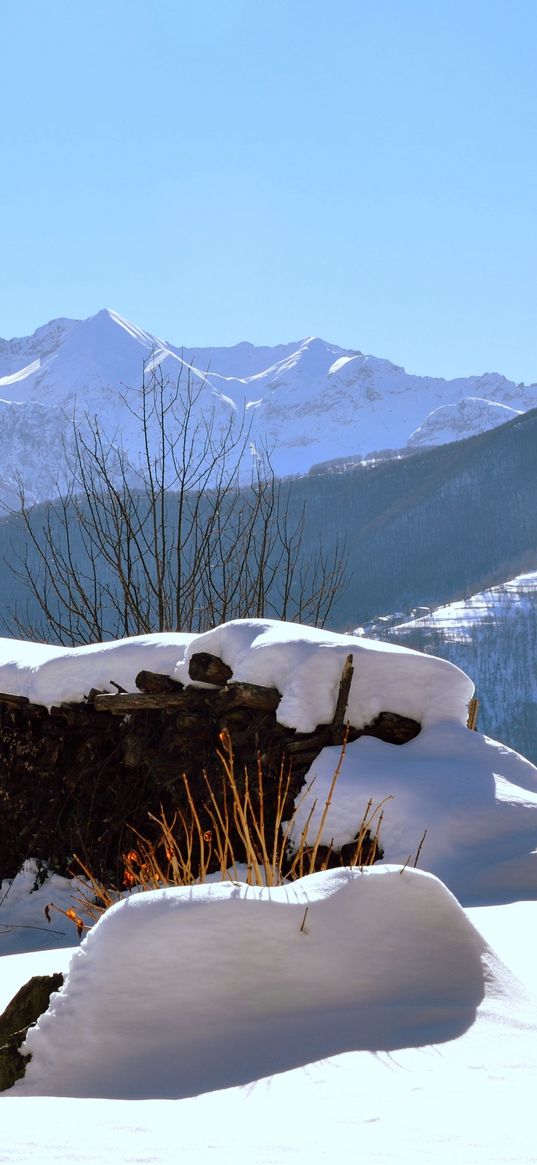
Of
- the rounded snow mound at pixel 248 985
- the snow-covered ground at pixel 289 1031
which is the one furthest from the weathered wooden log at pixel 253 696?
the rounded snow mound at pixel 248 985

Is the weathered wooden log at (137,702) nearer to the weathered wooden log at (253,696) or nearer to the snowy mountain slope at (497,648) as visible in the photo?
the weathered wooden log at (253,696)

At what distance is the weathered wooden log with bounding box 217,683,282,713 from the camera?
5312mm

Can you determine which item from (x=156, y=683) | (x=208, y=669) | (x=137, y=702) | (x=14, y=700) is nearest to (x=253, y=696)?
(x=208, y=669)

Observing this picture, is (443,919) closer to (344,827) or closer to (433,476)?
(344,827)

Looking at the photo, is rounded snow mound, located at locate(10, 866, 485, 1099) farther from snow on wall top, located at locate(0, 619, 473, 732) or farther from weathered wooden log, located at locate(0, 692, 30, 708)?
weathered wooden log, located at locate(0, 692, 30, 708)

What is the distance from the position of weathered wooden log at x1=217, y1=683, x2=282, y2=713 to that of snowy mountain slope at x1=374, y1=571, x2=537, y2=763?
154 feet

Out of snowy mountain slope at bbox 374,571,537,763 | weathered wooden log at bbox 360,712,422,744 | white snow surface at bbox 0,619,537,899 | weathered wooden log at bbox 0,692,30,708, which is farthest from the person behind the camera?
snowy mountain slope at bbox 374,571,537,763

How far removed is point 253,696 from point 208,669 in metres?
0.33

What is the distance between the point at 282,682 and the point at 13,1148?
3.54 meters

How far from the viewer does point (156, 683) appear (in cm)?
576

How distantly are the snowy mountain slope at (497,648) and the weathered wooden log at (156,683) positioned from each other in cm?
4657

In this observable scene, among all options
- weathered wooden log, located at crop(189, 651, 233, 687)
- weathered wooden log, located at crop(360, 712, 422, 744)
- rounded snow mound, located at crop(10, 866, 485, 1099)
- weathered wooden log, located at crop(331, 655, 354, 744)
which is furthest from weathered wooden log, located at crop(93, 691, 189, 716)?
rounded snow mound, located at crop(10, 866, 485, 1099)

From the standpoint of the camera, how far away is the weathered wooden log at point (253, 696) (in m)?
5.31

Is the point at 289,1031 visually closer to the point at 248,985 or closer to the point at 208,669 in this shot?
the point at 248,985
